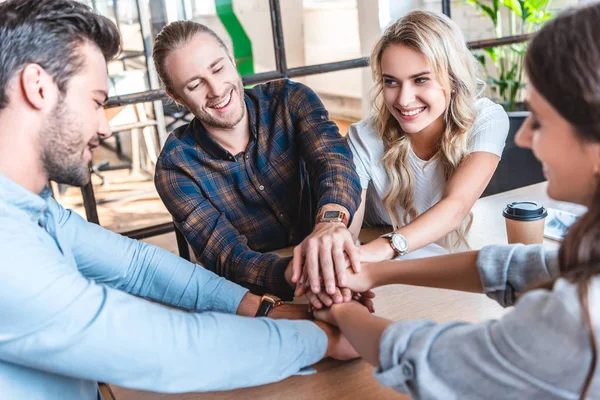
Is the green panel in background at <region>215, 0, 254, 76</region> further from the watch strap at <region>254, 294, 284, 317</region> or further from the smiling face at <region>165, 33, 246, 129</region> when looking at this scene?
the watch strap at <region>254, 294, 284, 317</region>

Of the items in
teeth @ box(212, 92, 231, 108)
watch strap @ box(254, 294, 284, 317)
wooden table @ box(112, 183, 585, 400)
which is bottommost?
wooden table @ box(112, 183, 585, 400)

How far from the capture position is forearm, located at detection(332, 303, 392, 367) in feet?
3.44

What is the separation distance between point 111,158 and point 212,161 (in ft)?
10.8

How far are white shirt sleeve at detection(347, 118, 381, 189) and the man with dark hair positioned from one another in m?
0.82

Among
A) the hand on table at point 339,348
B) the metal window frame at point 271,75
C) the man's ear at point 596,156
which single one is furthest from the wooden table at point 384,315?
the metal window frame at point 271,75

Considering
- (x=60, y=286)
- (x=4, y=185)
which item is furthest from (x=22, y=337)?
(x=4, y=185)

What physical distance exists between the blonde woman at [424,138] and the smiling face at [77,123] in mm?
773

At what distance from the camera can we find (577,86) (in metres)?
0.77

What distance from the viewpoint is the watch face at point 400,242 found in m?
1.56

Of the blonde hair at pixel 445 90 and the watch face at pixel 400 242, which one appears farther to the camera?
the blonde hair at pixel 445 90

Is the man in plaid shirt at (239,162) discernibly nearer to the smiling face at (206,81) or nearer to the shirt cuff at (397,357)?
the smiling face at (206,81)

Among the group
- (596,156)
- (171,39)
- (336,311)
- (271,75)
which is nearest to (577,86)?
(596,156)

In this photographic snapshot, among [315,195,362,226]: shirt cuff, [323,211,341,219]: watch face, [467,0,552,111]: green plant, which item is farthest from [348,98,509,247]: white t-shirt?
[467,0,552,111]: green plant

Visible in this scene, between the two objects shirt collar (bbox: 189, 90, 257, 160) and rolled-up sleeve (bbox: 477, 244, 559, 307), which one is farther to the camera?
shirt collar (bbox: 189, 90, 257, 160)
